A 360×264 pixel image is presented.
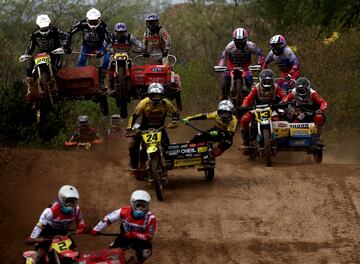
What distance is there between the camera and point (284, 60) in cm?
2239

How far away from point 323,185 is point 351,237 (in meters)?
2.60

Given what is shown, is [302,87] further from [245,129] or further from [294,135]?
[245,129]

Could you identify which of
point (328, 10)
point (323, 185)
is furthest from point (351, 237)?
point (328, 10)

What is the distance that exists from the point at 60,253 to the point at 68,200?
0.76 m

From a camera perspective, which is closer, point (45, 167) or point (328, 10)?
point (45, 167)

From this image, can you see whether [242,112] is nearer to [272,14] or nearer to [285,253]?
[285,253]

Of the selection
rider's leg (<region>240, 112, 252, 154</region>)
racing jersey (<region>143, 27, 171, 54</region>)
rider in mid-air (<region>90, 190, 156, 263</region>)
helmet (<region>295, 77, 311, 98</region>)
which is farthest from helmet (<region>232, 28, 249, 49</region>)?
rider in mid-air (<region>90, 190, 156, 263</region>)

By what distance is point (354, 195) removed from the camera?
17484 mm

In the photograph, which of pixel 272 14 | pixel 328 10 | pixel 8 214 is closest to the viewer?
pixel 8 214

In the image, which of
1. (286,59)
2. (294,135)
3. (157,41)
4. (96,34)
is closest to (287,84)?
(286,59)

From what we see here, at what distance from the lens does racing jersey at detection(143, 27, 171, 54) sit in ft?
74.6

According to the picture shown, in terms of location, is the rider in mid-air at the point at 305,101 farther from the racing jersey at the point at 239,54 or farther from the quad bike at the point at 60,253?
the quad bike at the point at 60,253

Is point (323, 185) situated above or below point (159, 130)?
below

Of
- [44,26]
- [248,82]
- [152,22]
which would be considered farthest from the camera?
[152,22]
